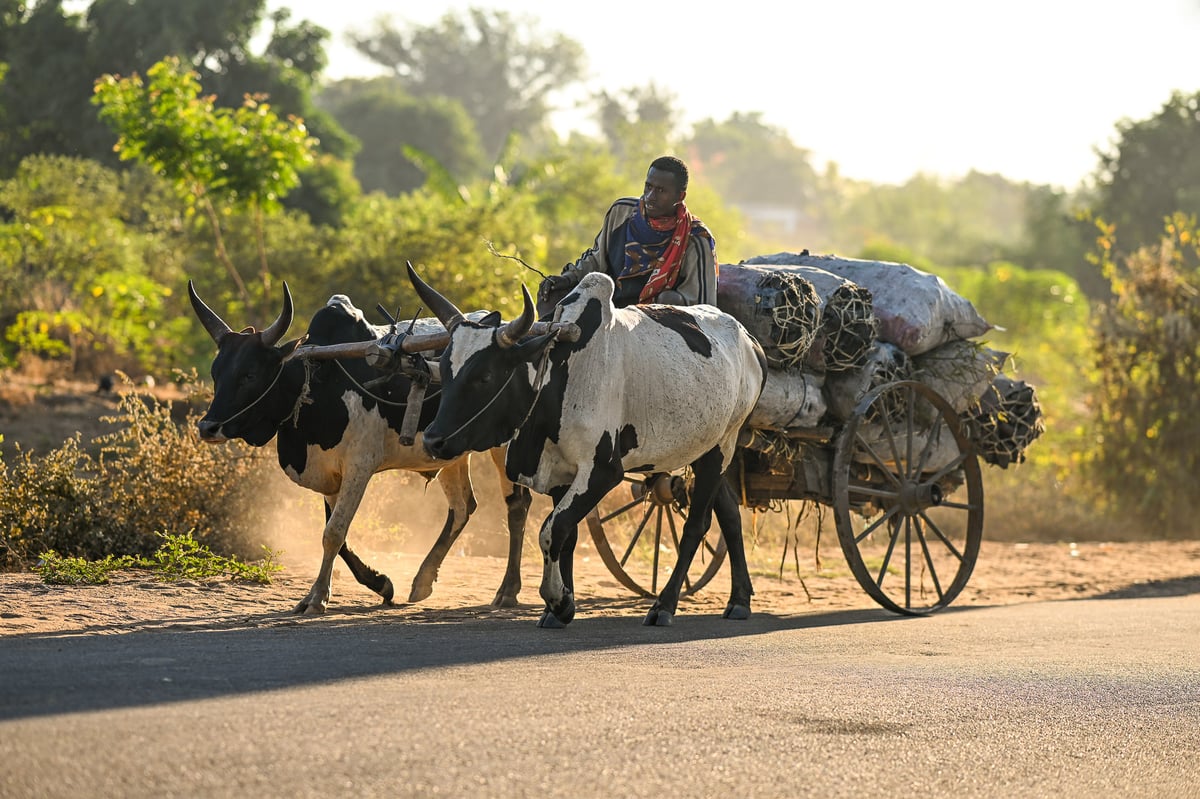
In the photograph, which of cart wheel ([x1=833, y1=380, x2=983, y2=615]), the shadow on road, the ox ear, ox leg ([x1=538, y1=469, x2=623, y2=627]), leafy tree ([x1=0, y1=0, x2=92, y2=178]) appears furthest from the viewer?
leafy tree ([x1=0, y1=0, x2=92, y2=178])

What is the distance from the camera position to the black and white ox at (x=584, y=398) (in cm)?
655

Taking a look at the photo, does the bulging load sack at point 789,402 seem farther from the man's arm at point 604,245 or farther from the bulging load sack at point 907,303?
the man's arm at point 604,245

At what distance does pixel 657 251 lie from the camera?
7.99 m

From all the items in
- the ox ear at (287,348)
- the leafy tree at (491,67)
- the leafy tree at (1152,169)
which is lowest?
the ox ear at (287,348)

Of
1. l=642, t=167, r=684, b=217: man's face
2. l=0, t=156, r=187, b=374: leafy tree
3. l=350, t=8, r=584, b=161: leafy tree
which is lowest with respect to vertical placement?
l=642, t=167, r=684, b=217: man's face

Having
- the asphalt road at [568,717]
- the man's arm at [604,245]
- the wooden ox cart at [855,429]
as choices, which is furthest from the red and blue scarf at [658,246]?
the asphalt road at [568,717]

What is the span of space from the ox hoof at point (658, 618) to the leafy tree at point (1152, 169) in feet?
102

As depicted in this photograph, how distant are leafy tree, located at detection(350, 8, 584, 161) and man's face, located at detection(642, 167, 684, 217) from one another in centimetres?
6965

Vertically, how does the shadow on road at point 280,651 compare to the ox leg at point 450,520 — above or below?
below

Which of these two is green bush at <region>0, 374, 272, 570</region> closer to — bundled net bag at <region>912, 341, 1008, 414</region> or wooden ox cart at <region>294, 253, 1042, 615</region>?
wooden ox cart at <region>294, 253, 1042, 615</region>

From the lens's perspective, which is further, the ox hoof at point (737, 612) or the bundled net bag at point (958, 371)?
the bundled net bag at point (958, 371)

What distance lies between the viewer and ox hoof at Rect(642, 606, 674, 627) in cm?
757

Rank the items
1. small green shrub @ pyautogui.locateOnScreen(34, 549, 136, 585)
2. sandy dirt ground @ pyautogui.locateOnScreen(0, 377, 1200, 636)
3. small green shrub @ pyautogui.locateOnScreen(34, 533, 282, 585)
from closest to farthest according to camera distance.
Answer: sandy dirt ground @ pyautogui.locateOnScreen(0, 377, 1200, 636)
small green shrub @ pyautogui.locateOnScreen(34, 549, 136, 585)
small green shrub @ pyautogui.locateOnScreen(34, 533, 282, 585)

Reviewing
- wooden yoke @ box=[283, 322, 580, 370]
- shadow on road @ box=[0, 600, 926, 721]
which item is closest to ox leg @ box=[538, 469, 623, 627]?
shadow on road @ box=[0, 600, 926, 721]
